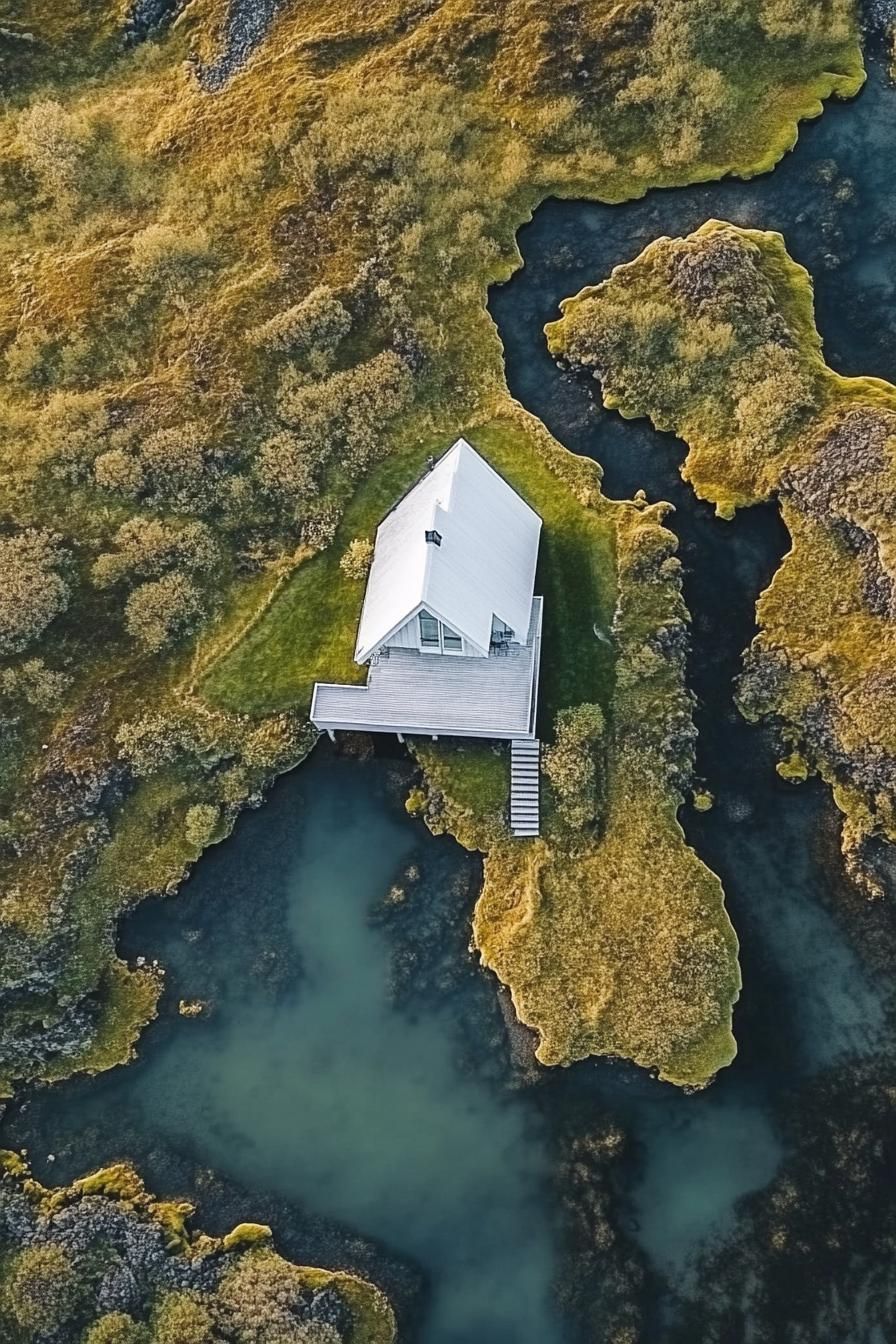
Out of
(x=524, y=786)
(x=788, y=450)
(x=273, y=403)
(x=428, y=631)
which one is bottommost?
(x=524, y=786)

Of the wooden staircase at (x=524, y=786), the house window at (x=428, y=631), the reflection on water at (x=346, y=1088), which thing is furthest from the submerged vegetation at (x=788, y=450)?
the reflection on water at (x=346, y=1088)

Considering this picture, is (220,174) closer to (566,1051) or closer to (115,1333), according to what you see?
(566,1051)

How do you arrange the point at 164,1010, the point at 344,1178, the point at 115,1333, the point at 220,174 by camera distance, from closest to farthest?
Result: 1. the point at 115,1333
2. the point at 344,1178
3. the point at 164,1010
4. the point at 220,174

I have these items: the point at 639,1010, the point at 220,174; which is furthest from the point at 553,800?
the point at 220,174

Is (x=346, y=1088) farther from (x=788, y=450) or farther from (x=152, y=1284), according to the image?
(x=788, y=450)

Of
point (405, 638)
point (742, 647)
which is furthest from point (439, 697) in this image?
point (742, 647)
